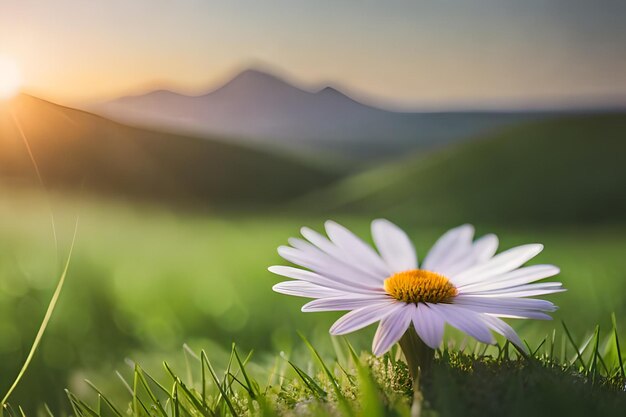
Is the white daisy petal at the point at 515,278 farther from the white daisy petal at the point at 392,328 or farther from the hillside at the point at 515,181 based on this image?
the hillside at the point at 515,181

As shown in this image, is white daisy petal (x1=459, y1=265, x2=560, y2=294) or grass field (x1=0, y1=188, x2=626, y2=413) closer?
white daisy petal (x1=459, y1=265, x2=560, y2=294)

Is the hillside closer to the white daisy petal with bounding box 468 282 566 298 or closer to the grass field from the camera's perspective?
the grass field

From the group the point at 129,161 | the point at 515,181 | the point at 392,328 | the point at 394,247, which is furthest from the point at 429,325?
the point at 515,181

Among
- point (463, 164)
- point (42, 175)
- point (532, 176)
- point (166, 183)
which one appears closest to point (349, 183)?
point (463, 164)

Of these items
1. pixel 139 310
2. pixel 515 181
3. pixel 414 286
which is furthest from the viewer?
pixel 515 181

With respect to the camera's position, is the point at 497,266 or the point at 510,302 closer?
the point at 510,302

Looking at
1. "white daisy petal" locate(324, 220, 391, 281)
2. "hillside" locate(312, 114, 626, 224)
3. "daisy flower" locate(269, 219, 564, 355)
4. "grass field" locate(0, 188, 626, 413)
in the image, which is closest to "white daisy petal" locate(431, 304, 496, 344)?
"daisy flower" locate(269, 219, 564, 355)

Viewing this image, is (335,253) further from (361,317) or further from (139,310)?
(139,310)
